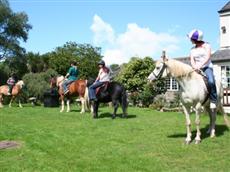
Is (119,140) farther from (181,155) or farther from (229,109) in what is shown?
(229,109)

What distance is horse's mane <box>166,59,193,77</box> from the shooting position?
11.5 m

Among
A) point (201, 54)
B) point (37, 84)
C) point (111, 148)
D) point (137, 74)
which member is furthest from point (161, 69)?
point (37, 84)

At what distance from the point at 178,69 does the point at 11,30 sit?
4623 centimetres

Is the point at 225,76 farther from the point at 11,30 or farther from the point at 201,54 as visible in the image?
the point at 11,30

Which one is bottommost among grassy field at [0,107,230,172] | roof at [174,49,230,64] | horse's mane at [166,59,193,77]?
grassy field at [0,107,230,172]

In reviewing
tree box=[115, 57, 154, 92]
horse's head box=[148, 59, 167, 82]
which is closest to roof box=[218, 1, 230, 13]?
tree box=[115, 57, 154, 92]

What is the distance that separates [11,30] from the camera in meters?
54.6

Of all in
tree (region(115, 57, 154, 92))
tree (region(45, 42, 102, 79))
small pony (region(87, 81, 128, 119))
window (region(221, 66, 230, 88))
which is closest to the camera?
small pony (region(87, 81, 128, 119))

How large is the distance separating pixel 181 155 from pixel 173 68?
2.67m

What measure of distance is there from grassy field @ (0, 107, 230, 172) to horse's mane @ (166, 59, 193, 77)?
6.26 feet

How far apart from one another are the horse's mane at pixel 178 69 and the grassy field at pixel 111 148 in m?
Answer: 1.91

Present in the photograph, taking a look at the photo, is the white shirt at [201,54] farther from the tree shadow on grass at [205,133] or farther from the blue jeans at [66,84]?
the blue jeans at [66,84]

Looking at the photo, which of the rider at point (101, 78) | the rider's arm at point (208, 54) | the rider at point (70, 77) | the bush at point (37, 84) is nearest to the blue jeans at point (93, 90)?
the rider at point (101, 78)

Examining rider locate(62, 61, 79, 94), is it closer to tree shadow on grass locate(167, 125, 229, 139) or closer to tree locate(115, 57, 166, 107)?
tree shadow on grass locate(167, 125, 229, 139)
